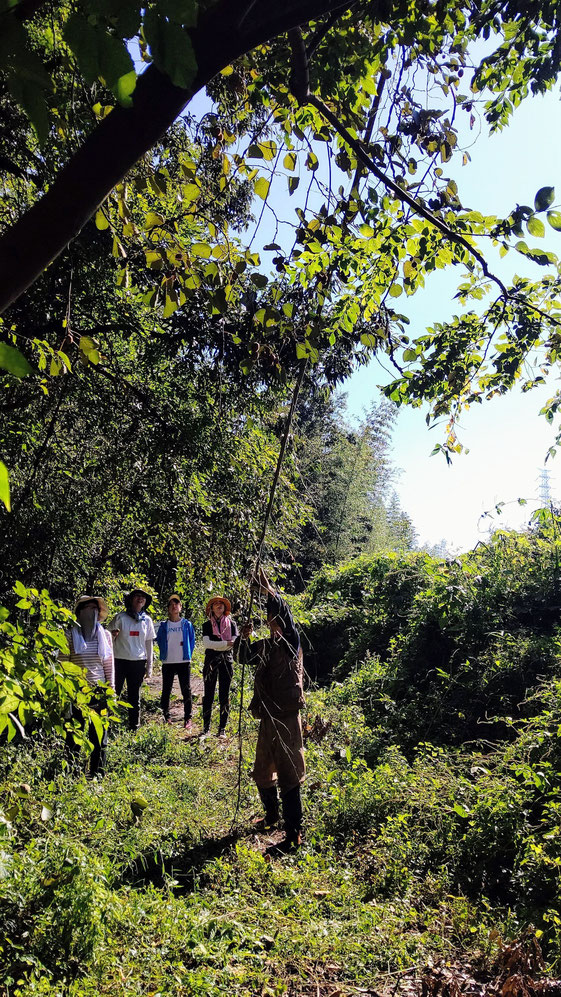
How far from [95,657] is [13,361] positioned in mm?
5227

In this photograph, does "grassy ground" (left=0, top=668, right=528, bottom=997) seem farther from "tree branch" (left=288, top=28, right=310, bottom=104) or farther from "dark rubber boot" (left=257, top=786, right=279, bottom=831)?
"tree branch" (left=288, top=28, right=310, bottom=104)

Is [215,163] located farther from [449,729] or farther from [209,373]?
[449,729]

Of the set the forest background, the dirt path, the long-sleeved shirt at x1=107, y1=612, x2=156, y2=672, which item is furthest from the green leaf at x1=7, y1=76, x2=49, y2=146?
the dirt path

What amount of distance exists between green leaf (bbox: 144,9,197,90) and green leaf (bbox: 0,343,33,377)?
63 centimetres

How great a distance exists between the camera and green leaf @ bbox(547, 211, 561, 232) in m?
2.59

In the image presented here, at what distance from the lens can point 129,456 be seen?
19.1 ft

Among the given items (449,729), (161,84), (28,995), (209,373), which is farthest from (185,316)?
(449,729)

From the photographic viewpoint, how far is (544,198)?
2.52m

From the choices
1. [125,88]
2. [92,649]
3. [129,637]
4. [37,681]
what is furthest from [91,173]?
[129,637]

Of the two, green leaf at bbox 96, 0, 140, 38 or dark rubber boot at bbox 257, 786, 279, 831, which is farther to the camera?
dark rubber boot at bbox 257, 786, 279, 831

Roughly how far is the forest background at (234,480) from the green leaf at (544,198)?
3 cm

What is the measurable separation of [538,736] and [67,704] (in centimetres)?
455

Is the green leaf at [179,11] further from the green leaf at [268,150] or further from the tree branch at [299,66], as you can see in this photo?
the green leaf at [268,150]

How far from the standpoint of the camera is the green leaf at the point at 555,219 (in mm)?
2593
